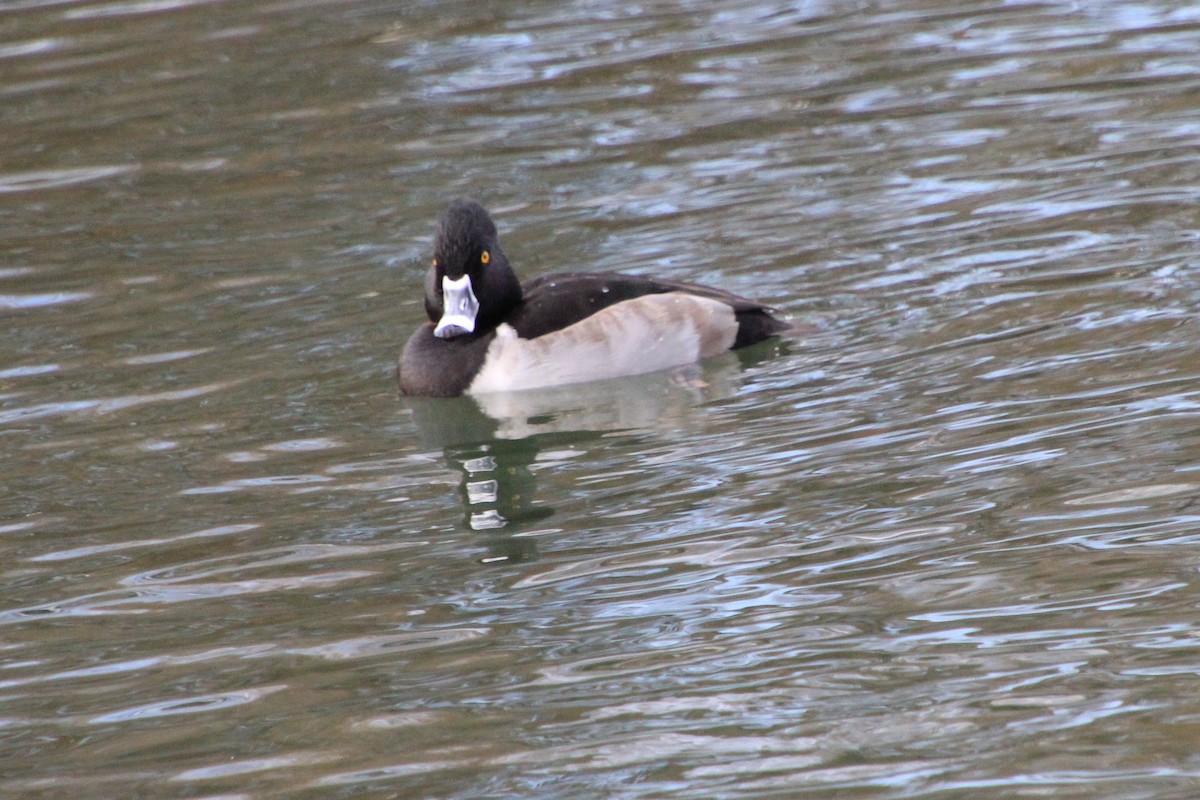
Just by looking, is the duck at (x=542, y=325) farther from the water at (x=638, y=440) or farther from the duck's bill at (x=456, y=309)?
the water at (x=638, y=440)

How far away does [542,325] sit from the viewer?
8.48 meters

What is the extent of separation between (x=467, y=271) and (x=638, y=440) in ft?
4.68

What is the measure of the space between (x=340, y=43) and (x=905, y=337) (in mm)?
8831

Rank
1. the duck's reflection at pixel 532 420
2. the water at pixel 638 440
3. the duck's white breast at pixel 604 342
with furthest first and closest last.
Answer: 1. the duck's white breast at pixel 604 342
2. the duck's reflection at pixel 532 420
3. the water at pixel 638 440

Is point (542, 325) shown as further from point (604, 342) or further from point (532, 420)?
point (532, 420)

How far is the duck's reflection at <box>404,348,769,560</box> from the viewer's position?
7.09m

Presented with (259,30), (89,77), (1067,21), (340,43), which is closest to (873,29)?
(1067,21)

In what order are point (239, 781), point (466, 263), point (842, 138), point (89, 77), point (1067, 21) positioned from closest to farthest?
point (239, 781) < point (466, 263) < point (842, 138) < point (1067, 21) < point (89, 77)

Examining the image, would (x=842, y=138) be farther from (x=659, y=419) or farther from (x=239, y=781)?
(x=239, y=781)

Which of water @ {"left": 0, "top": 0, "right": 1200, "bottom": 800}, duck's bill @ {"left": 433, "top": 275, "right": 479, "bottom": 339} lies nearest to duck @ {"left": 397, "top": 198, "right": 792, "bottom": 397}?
duck's bill @ {"left": 433, "top": 275, "right": 479, "bottom": 339}

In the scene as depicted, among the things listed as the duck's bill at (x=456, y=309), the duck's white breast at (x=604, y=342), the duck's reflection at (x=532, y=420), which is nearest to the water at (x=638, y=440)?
the duck's reflection at (x=532, y=420)

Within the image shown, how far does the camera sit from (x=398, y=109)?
13.8m

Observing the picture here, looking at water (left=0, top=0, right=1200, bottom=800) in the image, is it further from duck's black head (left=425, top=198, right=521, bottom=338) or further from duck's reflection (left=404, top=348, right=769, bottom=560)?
duck's black head (left=425, top=198, right=521, bottom=338)

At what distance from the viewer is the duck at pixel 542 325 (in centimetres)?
837
